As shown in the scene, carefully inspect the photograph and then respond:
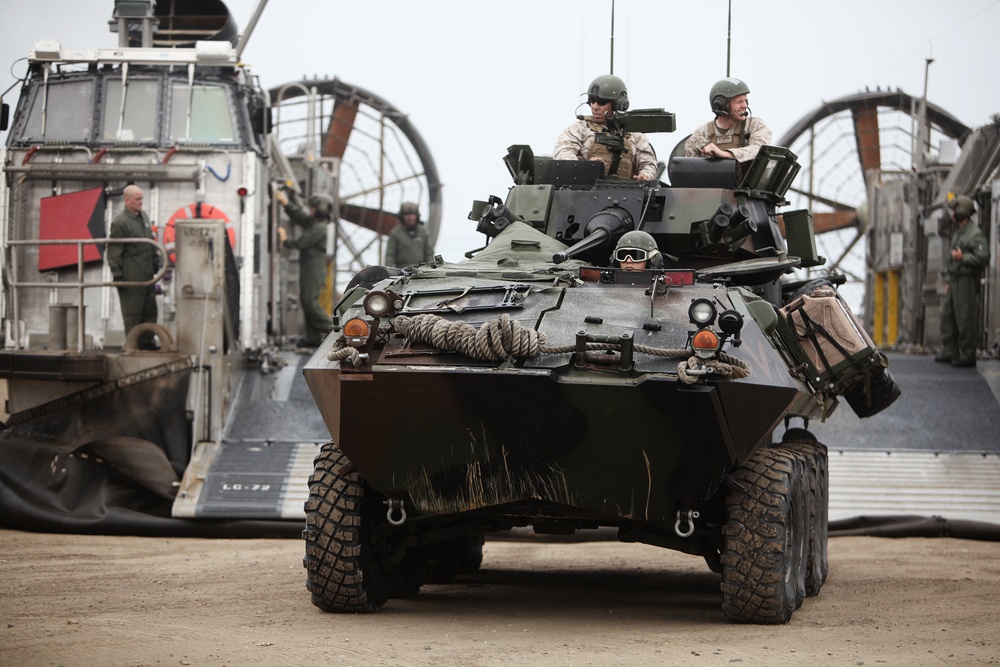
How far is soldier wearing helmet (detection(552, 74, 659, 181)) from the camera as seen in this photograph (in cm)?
975

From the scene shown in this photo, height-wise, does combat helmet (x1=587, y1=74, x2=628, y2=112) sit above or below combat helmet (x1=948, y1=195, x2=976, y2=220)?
above

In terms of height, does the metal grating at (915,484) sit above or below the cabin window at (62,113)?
below

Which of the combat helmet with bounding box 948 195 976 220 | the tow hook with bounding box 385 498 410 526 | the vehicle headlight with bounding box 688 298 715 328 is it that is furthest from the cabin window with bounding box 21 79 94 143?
the vehicle headlight with bounding box 688 298 715 328

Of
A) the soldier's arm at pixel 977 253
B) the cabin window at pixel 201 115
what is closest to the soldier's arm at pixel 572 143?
the cabin window at pixel 201 115

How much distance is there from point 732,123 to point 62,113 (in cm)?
689

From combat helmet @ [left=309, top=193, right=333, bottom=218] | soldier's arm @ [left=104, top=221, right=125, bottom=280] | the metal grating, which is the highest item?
combat helmet @ [left=309, top=193, right=333, bottom=218]

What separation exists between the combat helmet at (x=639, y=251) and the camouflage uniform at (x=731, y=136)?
2.19m

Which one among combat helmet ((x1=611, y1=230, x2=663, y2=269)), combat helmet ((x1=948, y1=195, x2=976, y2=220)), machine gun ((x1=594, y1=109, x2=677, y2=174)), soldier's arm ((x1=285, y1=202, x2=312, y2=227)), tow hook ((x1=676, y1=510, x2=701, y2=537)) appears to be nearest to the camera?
tow hook ((x1=676, y1=510, x2=701, y2=537))

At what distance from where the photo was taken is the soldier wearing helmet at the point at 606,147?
9750 mm

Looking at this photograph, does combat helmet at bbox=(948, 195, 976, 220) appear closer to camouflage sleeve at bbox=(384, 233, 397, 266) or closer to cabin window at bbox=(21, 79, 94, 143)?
camouflage sleeve at bbox=(384, 233, 397, 266)

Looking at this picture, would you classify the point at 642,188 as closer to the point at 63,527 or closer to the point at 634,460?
the point at 634,460

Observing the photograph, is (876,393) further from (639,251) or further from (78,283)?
(78,283)

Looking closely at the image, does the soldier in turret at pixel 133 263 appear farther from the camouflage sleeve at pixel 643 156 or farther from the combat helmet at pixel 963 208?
the combat helmet at pixel 963 208

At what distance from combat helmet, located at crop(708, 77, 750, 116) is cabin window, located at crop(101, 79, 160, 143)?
20.1 feet
